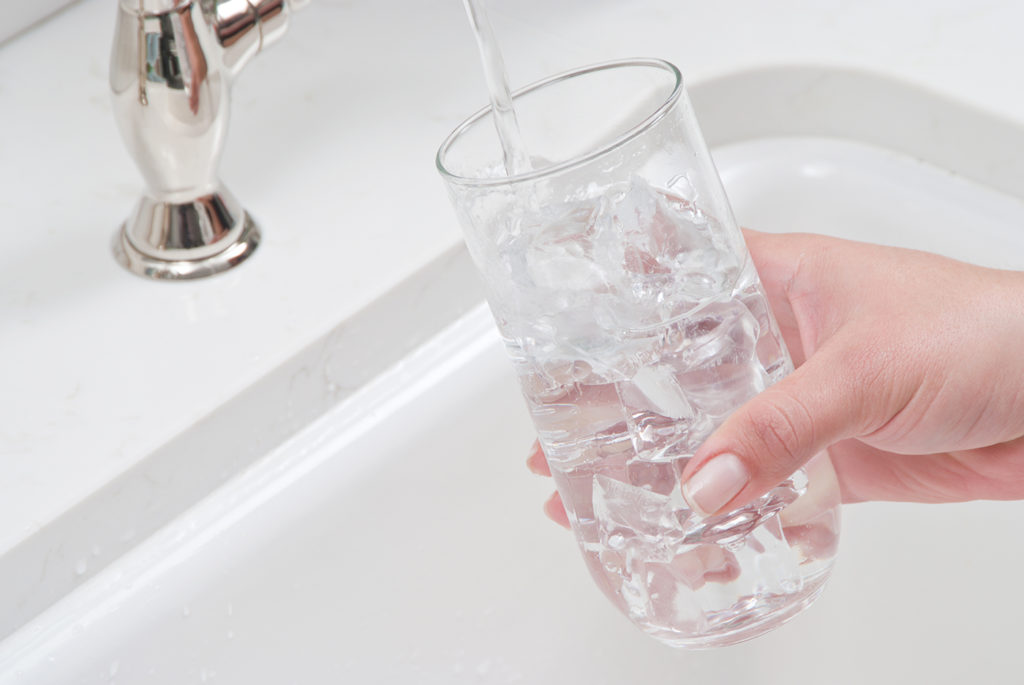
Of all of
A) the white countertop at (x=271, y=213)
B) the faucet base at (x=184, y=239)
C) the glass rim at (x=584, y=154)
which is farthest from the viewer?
the faucet base at (x=184, y=239)

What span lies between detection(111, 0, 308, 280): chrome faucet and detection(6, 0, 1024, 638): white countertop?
0.02 metres

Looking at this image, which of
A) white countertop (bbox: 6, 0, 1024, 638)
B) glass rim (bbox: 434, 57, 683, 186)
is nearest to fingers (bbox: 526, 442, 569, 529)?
white countertop (bbox: 6, 0, 1024, 638)

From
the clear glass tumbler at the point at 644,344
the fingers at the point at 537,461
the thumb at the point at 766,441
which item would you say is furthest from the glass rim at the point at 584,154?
the fingers at the point at 537,461

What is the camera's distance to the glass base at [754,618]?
0.53 metres

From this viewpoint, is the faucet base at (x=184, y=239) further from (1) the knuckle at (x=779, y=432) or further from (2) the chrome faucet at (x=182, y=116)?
(1) the knuckle at (x=779, y=432)

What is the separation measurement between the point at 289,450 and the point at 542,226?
1.08ft

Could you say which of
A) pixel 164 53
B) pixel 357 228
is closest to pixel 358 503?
pixel 357 228

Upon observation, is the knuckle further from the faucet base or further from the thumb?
the faucet base

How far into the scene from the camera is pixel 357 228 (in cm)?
82

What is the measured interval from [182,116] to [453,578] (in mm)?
353

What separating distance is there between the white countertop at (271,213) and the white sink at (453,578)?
31mm

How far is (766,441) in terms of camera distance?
0.48 metres

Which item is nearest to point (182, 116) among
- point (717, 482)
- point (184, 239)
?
point (184, 239)

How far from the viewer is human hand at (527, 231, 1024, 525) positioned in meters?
0.49
